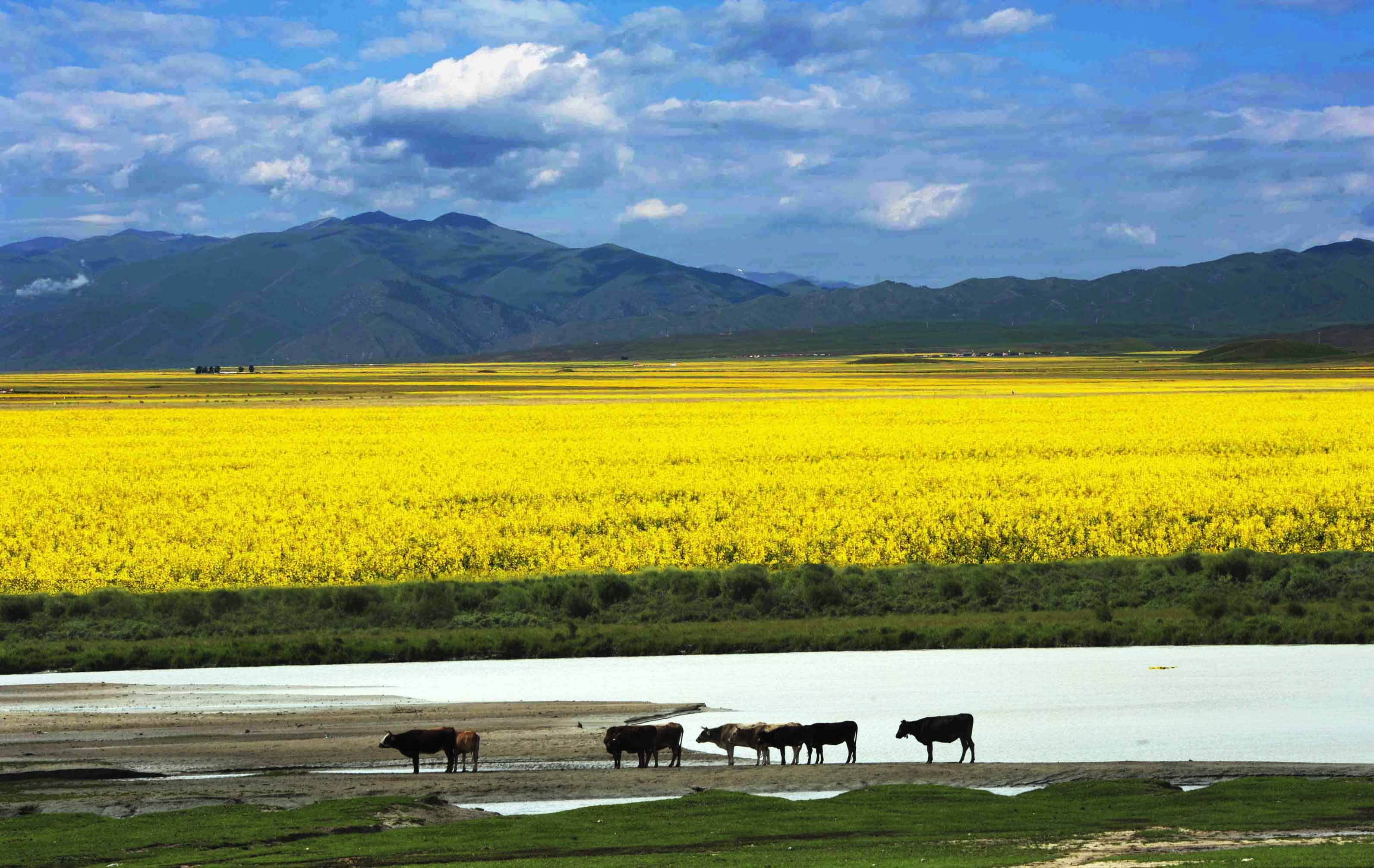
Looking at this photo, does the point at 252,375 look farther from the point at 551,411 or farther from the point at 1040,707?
the point at 1040,707

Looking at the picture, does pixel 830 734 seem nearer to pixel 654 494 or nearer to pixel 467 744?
pixel 467 744

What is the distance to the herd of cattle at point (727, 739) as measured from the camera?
14.3 metres

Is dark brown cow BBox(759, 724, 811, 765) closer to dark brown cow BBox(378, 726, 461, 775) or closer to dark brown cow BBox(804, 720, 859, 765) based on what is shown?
dark brown cow BBox(804, 720, 859, 765)

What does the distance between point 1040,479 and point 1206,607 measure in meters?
14.8

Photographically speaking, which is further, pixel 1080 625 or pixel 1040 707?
pixel 1080 625

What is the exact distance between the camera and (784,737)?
14.5m

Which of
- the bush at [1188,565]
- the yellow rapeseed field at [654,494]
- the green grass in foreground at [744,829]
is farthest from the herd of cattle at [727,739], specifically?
the yellow rapeseed field at [654,494]

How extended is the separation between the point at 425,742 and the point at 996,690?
8.03 meters

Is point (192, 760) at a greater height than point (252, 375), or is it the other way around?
point (252, 375)

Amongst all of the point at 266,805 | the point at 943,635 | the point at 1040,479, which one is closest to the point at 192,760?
Answer: the point at 266,805

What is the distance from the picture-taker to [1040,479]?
3778 centimetres

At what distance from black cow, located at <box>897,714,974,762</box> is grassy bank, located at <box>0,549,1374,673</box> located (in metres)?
7.41

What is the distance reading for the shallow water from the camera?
15758mm

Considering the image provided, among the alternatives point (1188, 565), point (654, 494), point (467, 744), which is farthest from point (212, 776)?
point (654, 494)
